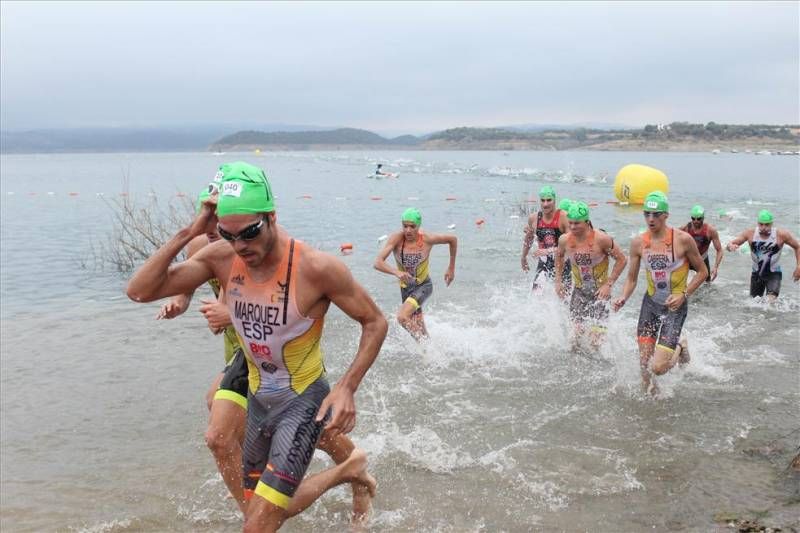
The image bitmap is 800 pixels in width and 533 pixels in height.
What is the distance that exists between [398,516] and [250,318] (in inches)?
93.6

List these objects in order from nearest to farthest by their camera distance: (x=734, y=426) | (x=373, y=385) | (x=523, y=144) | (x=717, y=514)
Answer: (x=717, y=514)
(x=734, y=426)
(x=373, y=385)
(x=523, y=144)

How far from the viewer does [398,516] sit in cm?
520

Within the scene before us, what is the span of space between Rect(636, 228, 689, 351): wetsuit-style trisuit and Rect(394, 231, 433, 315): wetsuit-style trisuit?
2962 mm

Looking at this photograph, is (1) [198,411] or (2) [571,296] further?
(2) [571,296]

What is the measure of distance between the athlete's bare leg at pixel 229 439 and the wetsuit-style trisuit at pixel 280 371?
43 cm

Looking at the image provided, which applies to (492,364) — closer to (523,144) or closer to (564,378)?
(564,378)

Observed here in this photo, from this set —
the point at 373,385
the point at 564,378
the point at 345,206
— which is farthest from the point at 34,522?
the point at 345,206

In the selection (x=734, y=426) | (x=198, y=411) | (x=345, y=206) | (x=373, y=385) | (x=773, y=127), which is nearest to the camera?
(x=734, y=426)

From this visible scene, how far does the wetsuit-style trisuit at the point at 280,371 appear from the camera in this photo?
3.59 meters

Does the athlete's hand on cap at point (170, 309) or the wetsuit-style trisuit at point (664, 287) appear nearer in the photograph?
the athlete's hand on cap at point (170, 309)

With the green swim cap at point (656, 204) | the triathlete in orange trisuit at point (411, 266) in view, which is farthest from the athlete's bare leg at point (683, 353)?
the triathlete in orange trisuit at point (411, 266)

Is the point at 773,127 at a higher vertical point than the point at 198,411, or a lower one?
higher

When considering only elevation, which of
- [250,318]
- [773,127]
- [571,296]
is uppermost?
[773,127]

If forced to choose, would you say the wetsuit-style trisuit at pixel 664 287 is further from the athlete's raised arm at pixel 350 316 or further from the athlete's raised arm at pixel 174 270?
the athlete's raised arm at pixel 174 270
